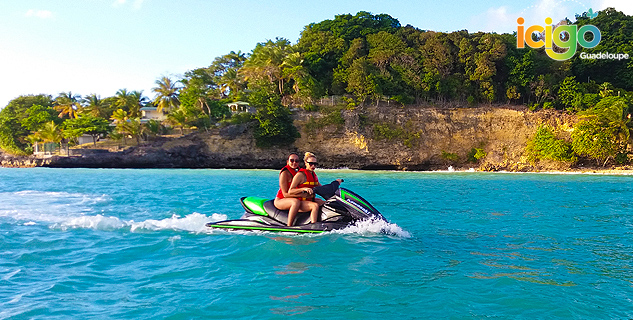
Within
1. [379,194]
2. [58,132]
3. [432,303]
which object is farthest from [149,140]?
[432,303]

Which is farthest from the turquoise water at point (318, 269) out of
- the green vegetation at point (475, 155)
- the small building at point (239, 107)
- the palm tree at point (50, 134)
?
the palm tree at point (50, 134)

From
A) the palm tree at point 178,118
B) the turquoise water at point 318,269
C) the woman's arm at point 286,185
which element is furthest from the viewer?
the palm tree at point 178,118

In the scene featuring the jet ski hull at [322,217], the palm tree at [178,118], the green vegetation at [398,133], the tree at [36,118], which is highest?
the tree at [36,118]

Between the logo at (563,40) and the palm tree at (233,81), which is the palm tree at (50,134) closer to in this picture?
the palm tree at (233,81)

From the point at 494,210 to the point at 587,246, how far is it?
4.92 m

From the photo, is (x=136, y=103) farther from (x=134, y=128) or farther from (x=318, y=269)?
(x=318, y=269)

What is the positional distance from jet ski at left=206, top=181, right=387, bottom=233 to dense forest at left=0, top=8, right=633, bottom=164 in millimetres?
32370

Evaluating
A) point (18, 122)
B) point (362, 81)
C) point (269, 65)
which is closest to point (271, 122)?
point (269, 65)

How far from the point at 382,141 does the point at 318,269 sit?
3783 centimetres

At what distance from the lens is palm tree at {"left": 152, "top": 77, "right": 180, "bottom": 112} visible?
49.8 metres

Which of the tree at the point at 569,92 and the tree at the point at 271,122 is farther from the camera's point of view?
the tree at the point at 569,92

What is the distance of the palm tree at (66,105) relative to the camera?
5431 cm

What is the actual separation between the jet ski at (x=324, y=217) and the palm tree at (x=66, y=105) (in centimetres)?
5312

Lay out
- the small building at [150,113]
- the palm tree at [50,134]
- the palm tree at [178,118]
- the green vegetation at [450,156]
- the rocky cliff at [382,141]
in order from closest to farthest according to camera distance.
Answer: the rocky cliff at [382,141]
the green vegetation at [450,156]
the palm tree at [178,118]
the palm tree at [50,134]
the small building at [150,113]
